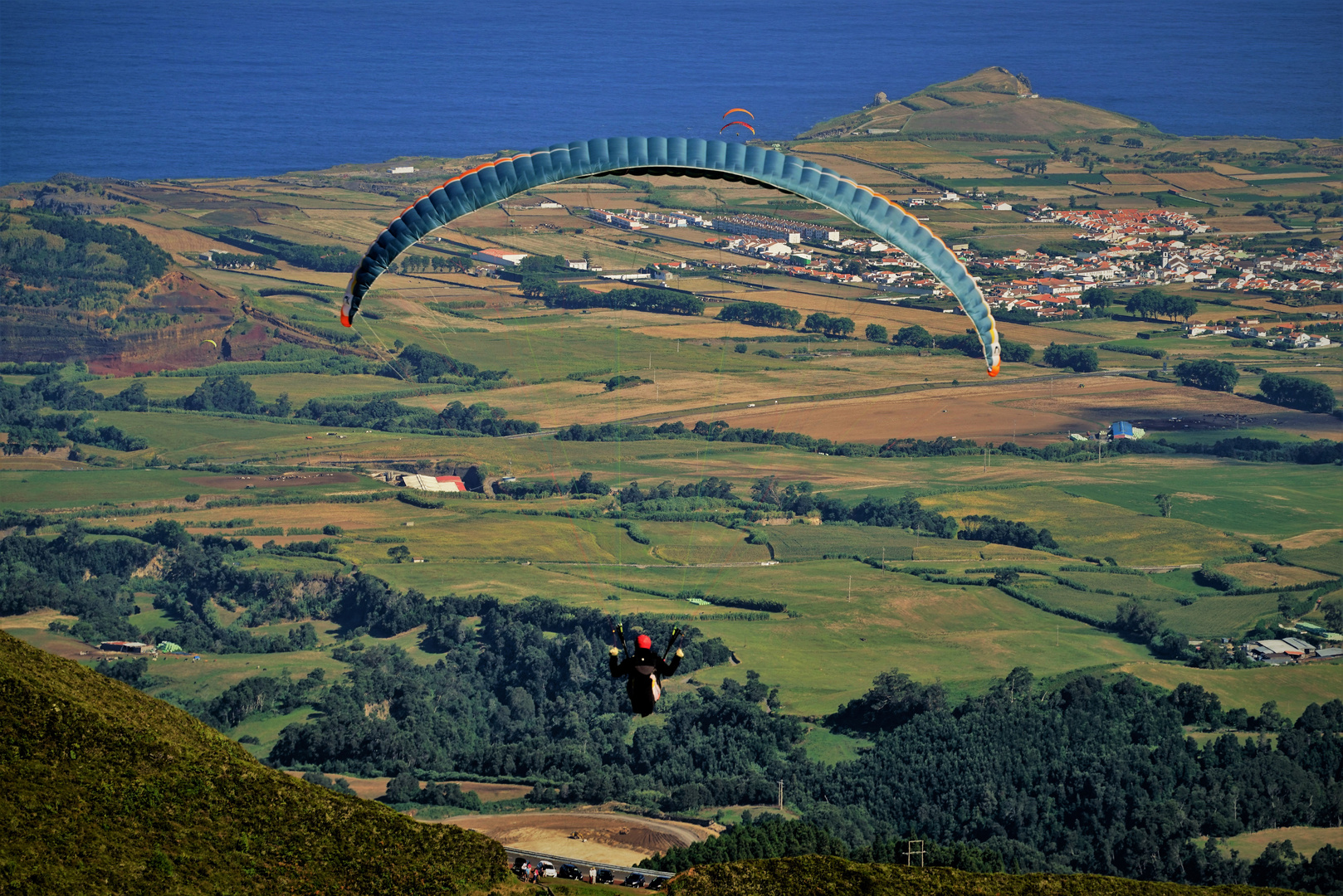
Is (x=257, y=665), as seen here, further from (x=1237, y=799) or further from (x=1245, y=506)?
(x=1245, y=506)

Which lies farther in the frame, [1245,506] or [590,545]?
[1245,506]

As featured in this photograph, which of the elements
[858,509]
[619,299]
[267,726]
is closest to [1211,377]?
[858,509]

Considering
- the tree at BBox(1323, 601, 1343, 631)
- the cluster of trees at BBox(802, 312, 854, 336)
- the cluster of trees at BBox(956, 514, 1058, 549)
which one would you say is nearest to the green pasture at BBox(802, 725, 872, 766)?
the tree at BBox(1323, 601, 1343, 631)

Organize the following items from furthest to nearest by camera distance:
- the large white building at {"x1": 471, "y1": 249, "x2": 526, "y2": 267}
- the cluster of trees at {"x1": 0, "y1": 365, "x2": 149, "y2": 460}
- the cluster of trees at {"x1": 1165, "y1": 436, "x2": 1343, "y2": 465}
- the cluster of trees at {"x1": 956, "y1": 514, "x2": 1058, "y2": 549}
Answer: the large white building at {"x1": 471, "y1": 249, "x2": 526, "y2": 267}, the cluster of trees at {"x1": 0, "y1": 365, "x2": 149, "y2": 460}, the cluster of trees at {"x1": 1165, "y1": 436, "x2": 1343, "y2": 465}, the cluster of trees at {"x1": 956, "y1": 514, "x2": 1058, "y2": 549}

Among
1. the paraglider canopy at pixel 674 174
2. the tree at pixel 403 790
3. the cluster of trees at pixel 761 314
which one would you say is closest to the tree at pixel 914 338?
the cluster of trees at pixel 761 314

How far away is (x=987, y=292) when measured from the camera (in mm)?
142250

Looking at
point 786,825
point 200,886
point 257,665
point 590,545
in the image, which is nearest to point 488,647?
point 257,665

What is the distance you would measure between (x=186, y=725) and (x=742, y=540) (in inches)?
2035

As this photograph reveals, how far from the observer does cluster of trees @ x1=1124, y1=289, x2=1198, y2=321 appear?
140 meters

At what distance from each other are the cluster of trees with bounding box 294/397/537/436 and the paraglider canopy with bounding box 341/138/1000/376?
277 feet

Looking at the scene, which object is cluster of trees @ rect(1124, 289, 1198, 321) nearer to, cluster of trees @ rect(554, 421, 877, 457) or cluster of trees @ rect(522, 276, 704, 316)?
cluster of trees @ rect(522, 276, 704, 316)

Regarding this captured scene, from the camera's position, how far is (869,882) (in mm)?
33688

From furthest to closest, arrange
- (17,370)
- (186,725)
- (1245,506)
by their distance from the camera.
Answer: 1. (17,370)
2. (1245,506)
3. (186,725)

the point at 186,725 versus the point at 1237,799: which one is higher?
the point at 186,725
